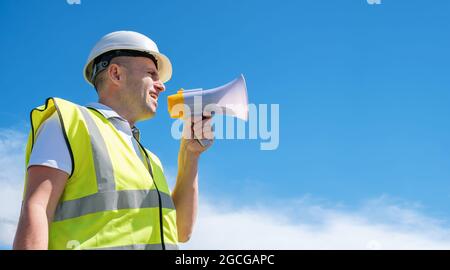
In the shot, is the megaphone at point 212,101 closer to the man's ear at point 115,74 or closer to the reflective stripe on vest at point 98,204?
the man's ear at point 115,74

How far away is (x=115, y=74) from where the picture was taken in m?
4.14

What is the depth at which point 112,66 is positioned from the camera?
416cm

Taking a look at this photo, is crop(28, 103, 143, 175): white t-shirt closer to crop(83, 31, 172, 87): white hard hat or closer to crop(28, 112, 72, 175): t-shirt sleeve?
crop(28, 112, 72, 175): t-shirt sleeve

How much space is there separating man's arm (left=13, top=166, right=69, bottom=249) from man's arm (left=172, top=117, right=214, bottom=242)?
134 centimetres

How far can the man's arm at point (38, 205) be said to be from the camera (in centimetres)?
299

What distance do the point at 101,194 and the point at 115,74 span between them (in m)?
1.11

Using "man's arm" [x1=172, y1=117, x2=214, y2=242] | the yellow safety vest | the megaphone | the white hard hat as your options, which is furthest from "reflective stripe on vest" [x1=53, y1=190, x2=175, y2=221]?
the white hard hat

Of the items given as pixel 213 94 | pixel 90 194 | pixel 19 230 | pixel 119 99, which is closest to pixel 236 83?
pixel 213 94

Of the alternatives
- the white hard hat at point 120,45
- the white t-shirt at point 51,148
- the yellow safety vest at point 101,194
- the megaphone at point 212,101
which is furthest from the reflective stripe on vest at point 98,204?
the white hard hat at point 120,45

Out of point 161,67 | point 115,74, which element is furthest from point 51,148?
point 161,67

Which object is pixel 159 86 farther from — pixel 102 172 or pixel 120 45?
pixel 102 172

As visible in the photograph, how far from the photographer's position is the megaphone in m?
4.48
